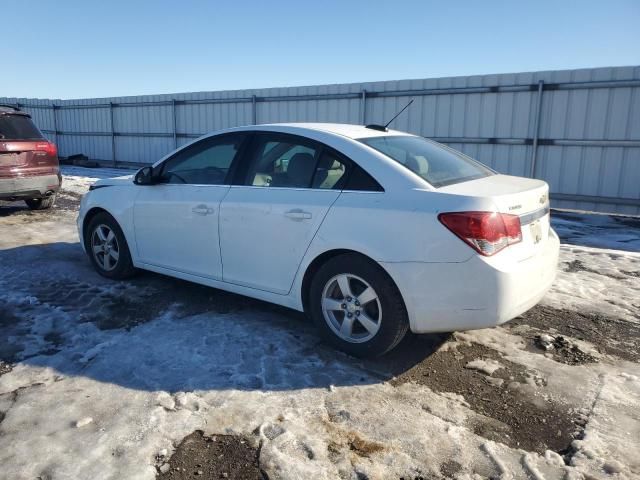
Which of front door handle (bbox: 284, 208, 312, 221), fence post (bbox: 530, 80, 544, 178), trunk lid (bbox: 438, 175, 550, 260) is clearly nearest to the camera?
trunk lid (bbox: 438, 175, 550, 260)

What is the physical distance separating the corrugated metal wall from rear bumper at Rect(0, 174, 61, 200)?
6.83 metres

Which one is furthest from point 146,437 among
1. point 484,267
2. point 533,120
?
point 533,120

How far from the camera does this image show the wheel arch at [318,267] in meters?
3.31

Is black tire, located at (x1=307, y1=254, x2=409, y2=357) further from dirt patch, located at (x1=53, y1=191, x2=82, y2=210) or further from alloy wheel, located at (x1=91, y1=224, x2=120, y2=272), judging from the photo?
dirt patch, located at (x1=53, y1=191, x2=82, y2=210)

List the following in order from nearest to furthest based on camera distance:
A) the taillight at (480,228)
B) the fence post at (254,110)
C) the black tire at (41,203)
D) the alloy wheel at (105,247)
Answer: the taillight at (480,228) → the alloy wheel at (105,247) → the black tire at (41,203) → the fence post at (254,110)

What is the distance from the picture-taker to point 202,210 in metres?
4.27

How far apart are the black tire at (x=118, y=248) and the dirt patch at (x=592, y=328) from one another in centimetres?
359

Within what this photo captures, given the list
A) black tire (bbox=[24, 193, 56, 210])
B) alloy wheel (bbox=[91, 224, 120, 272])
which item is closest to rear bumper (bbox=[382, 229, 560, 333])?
alloy wheel (bbox=[91, 224, 120, 272])

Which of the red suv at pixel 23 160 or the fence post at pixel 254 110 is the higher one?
the fence post at pixel 254 110

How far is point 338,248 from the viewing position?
11.3 ft

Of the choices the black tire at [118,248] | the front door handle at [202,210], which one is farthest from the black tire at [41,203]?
the front door handle at [202,210]

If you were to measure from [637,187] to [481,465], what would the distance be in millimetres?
9283

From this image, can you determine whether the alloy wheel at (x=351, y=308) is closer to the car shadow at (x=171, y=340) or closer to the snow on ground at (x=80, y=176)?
the car shadow at (x=171, y=340)

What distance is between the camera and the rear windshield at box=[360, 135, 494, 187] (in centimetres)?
350
